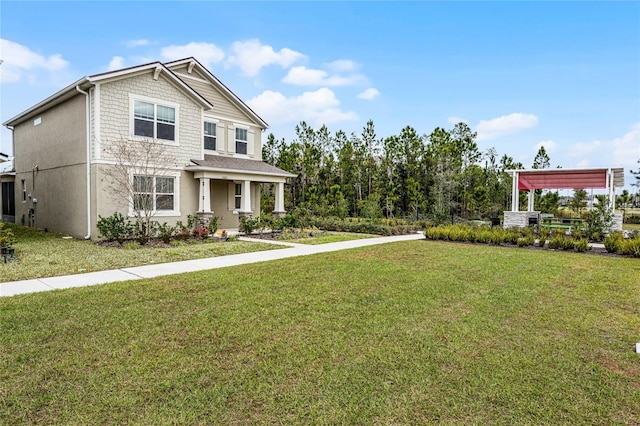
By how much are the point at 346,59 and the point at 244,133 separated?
6.49 metres

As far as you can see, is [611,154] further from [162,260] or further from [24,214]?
[24,214]

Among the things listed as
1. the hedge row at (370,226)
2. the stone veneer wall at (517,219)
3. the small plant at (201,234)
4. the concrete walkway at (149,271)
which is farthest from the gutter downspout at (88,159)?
the stone veneer wall at (517,219)

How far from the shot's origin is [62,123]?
14.6 metres

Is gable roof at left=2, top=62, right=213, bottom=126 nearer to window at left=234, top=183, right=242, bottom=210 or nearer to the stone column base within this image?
window at left=234, top=183, right=242, bottom=210

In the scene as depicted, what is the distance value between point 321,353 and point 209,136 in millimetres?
15152

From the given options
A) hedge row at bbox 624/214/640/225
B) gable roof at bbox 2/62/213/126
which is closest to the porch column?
gable roof at bbox 2/62/213/126

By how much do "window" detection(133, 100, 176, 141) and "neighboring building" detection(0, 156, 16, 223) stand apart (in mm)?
10662

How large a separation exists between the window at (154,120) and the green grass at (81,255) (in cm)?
456

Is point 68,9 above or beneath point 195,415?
above

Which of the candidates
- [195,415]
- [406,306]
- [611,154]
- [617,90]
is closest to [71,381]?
[195,415]

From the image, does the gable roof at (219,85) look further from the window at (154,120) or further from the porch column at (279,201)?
the porch column at (279,201)

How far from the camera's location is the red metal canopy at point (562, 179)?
17.4 meters

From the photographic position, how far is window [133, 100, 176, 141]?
1378 cm

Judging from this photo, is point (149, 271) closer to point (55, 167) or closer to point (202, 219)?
point (202, 219)
